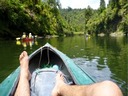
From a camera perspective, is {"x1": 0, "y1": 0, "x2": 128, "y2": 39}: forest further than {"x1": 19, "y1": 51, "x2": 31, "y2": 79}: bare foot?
Yes

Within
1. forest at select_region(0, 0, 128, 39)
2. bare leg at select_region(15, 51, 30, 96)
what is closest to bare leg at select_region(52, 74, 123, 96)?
bare leg at select_region(15, 51, 30, 96)

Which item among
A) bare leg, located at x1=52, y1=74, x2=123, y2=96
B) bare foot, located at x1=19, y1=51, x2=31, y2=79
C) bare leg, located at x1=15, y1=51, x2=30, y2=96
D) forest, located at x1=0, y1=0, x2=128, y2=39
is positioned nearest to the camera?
bare leg, located at x1=52, y1=74, x2=123, y2=96

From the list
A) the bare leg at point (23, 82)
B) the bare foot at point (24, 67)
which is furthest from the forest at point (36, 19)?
the bare leg at point (23, 82)

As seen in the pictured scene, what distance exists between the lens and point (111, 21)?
84000 mm

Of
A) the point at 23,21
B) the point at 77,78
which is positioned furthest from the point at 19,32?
the point at 77,78

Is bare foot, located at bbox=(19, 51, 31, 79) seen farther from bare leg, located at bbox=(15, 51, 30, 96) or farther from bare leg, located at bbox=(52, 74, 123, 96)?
bare leg, located at bbox=(52, 74, 123, 96)

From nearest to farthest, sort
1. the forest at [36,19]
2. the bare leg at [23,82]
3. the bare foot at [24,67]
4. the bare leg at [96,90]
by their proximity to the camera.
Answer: the bare leg at [96,90] → the bare leg at [23,82] → the bare foot at [24,67] → the forest at [36,19]

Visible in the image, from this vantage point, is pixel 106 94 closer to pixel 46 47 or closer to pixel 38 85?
pixel 38 85

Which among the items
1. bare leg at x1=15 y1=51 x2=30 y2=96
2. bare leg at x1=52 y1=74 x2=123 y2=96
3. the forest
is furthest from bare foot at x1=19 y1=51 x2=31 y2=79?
the forest

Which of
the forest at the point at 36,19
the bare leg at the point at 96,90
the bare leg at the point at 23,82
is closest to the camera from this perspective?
the bare leg at the point at 96,90

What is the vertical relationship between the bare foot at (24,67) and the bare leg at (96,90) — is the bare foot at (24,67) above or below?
below

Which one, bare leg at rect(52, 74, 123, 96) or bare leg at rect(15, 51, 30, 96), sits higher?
bare leg at rect(52, 74, 123, 96)

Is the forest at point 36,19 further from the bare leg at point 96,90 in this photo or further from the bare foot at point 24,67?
the bare leg at point 96,90

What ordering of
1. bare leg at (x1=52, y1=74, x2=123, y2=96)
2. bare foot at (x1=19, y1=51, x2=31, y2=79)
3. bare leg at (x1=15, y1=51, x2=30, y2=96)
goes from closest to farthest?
bare leg at (x1=52, y1=74, x2=123, y2=96)
bare leg at (x1=15, y1=51, x2=30, y2=96)
bare foot at (x1=19, y1=51, x2=31, y2=79)
